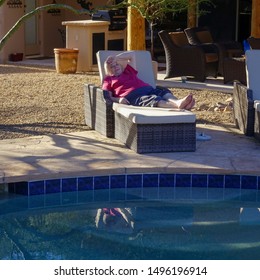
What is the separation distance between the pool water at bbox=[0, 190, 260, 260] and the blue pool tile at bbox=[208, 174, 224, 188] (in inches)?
9.9

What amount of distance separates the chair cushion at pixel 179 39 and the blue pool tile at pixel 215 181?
626 centimetres

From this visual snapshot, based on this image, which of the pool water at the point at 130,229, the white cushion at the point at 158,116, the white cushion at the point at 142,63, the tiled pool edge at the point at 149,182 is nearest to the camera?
the pool water at the point at 130,229

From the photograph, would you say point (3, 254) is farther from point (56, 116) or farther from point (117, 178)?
point (56, 116)

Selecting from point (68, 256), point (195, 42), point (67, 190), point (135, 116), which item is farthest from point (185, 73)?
point (68, 256)

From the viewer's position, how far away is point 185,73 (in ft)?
43.7

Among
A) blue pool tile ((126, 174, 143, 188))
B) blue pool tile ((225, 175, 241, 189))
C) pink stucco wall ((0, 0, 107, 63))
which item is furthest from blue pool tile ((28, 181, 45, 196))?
pink stucco wall ((0, 0, 107, 63))

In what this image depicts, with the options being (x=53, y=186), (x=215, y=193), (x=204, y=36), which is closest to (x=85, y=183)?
(x=53, y=186)

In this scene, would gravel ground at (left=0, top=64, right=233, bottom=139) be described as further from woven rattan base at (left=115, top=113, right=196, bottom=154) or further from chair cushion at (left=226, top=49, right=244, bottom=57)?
chair cushion at (left=226, top=49, right=244, bottom=57)

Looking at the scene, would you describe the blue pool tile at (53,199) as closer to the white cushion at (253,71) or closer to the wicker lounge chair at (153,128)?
the wicker lounge chair at (153,128)

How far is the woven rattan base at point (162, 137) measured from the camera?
8086mm

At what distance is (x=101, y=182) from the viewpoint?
7508 mm

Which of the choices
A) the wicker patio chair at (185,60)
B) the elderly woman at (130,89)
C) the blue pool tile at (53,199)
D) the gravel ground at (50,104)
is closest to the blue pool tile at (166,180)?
the blue pool tile at (53,199)

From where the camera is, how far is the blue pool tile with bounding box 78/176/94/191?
7.46 metres

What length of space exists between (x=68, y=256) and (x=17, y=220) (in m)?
1.10
